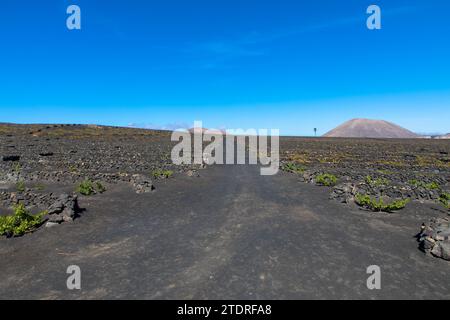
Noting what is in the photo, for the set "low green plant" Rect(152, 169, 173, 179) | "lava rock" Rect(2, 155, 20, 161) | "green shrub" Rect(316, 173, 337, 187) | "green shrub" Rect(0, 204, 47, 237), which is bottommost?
"green shrub" Rect(0, 204, 47, 237)

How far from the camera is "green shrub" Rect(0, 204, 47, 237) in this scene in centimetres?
1301

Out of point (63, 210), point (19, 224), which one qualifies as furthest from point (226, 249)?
point (19, 224)

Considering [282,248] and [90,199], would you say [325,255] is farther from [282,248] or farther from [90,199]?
[90,199]

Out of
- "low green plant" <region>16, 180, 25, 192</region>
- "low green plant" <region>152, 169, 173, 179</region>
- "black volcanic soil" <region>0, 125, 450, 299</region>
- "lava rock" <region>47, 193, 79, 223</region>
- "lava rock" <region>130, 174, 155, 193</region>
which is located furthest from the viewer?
"low green plant" <region>152, 169, 173, 179</region>

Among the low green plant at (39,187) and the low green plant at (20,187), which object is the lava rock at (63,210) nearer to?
the low green plant at (39,187)

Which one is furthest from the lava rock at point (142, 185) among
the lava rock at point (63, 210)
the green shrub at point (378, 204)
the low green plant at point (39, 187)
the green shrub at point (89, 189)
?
the green shrub at point (378, 204)

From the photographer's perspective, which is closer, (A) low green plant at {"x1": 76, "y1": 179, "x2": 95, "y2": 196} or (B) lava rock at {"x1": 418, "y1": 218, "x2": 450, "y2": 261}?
(B) lava rock at {"x1": 418, "y1": 218, "x2": 450, "y2": 261}

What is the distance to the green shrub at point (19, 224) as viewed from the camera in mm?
13008

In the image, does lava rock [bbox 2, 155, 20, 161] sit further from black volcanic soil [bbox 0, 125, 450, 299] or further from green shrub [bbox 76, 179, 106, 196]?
black volcanic soil [bbox 0, 125, 450, 299]

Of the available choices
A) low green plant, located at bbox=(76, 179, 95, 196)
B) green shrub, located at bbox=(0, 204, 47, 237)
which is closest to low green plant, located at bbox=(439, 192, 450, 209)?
green shrub, located at bbox=(0, 204, 47, 237)

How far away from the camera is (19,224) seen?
44.7 ft

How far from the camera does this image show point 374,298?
26.8 feet

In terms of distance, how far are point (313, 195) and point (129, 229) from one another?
13.1 meters
